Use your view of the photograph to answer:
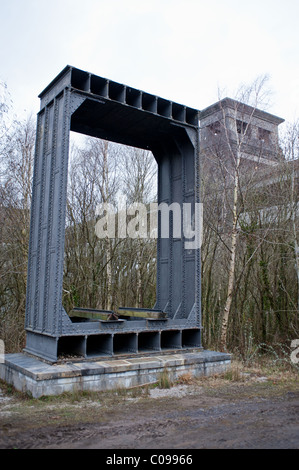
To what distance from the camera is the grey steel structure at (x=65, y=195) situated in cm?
956

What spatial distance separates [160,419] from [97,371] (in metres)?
2.40

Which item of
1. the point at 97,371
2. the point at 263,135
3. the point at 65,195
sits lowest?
the point at 97,371

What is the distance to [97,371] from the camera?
28.6 feet

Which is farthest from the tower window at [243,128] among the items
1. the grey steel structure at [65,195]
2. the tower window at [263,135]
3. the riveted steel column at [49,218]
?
the riveted steel column at [49,218]

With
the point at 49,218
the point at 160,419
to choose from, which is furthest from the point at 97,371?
the point at 49,218

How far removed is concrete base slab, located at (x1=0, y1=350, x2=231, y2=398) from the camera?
26.8 ft

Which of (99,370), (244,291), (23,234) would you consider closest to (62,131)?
Result: (99,370)

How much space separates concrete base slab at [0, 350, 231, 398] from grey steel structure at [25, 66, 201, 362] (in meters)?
Answer: 0.39

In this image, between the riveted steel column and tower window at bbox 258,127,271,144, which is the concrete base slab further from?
tower window at bbox 258,127,271,144

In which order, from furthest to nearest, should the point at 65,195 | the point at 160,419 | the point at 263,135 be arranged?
the point at 263,135 < the point at 65,195 < the point at 160,419

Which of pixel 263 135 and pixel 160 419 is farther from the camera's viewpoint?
pixel 263 135

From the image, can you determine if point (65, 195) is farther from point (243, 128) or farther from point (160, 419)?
point (243, 128)

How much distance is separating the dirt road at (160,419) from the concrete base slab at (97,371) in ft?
1.07

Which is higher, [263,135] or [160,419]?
[263,135]
